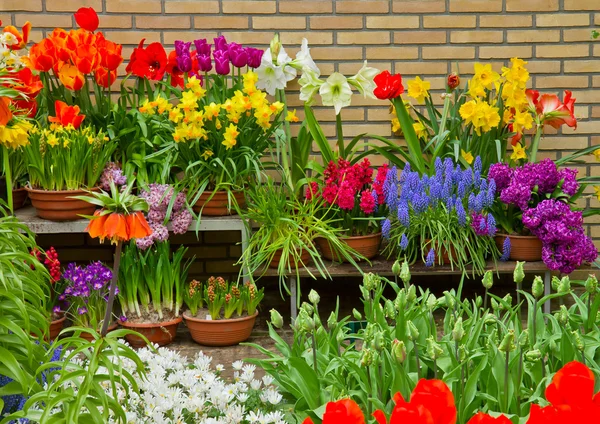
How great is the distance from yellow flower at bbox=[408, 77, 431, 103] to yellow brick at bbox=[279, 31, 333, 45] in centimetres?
50

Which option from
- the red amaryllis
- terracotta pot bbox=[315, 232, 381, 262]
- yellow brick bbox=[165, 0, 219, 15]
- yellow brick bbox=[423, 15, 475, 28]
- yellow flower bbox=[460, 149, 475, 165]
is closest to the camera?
terracotta pot bbox=[315, 232, 381, 262]

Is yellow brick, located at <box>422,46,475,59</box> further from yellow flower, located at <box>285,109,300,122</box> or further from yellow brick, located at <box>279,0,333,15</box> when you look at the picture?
yellow flower, located at <box>285,109,300,122</box>

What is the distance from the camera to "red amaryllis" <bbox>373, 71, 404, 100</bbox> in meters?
3.71

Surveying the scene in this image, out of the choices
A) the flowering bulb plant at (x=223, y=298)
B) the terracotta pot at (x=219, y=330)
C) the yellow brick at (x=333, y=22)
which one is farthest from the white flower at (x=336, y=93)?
the terracotta pot at (x=219, y=330)

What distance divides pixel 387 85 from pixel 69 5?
1715mm

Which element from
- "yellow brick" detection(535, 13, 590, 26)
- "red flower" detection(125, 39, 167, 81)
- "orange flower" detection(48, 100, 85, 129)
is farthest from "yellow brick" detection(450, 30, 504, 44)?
"orange flower" detection(48, 100, 85, 129)

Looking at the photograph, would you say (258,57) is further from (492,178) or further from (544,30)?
(544,30)

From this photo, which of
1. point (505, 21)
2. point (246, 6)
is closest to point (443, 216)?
point (505, 21)

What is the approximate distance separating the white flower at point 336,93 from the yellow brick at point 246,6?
594mm

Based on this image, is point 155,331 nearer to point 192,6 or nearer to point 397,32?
point 192,6

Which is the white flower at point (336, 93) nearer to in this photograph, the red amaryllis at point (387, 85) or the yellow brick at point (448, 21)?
the red amaryllis at point (387, 85)

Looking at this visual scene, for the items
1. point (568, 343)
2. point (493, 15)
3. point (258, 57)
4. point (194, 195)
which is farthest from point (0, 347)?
point (493, 15)

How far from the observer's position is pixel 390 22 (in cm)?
407

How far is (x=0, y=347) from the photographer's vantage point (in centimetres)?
188
